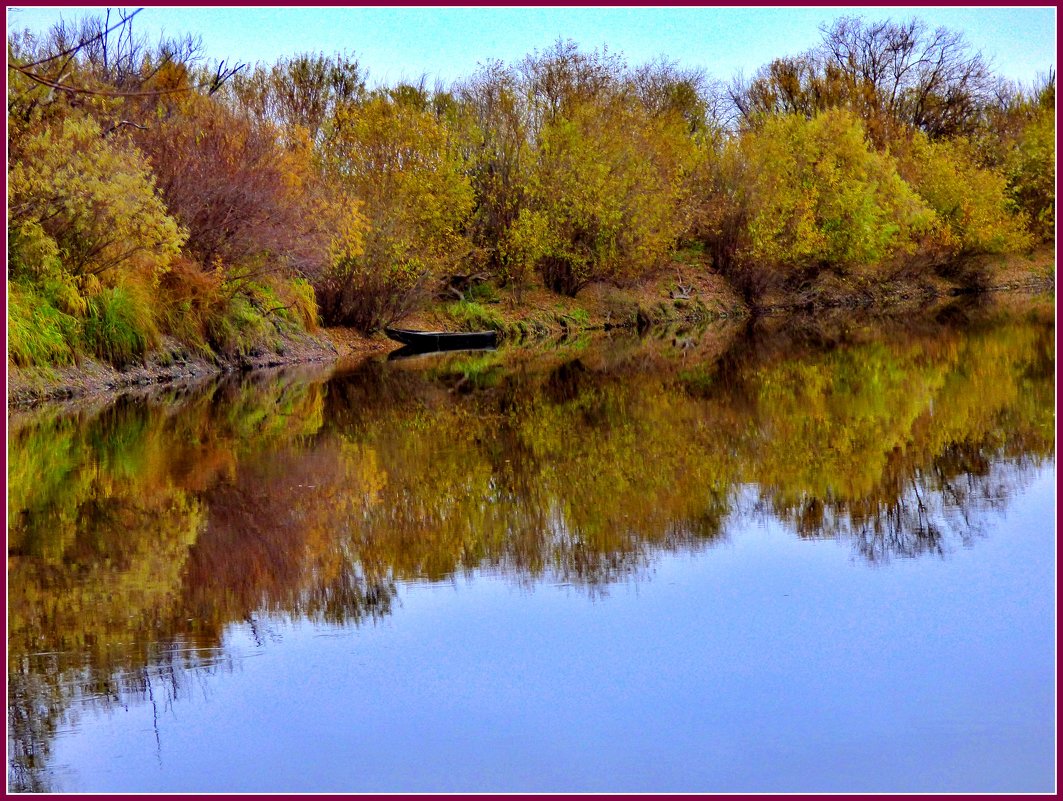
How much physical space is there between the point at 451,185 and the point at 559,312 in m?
7.34

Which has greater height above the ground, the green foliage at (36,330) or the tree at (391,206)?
the tree at (391,206)

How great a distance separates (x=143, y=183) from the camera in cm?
2495

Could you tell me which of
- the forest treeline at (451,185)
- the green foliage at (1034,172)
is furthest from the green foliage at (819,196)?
the green foliage at (1034,172)

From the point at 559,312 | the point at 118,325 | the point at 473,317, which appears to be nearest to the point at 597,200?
the point at 559,312

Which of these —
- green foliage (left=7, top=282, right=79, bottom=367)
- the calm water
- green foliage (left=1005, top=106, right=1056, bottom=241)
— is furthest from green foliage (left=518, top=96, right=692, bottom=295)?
green foliage (left=1005, top=106, right=1056, bottom=241)

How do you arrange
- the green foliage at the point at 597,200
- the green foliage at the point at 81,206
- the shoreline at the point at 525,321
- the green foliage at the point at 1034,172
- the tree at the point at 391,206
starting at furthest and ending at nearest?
the green foliage at the point at 1034,172 → the green foliage at the point at 597,200 → the tree at the point at 391,206 → the shoreline at the point at 525,321 → the green foliage at the point at 81,206

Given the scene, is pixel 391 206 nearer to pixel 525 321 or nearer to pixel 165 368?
pixel 525 321

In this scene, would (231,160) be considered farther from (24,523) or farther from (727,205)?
(727,205)

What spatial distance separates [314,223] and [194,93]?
3.87 meters

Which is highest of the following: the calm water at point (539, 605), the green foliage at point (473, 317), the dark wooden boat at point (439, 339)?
the green foliage at point (473, 317)

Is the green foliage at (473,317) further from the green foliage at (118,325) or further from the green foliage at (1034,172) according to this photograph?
A: the green foliage at (1034,172)

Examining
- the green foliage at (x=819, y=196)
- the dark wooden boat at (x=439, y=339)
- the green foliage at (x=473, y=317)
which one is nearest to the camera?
the dark wooden boat at (x=439, y=339)

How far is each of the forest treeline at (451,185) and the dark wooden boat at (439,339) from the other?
653 mm

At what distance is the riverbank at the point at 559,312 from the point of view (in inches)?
1020
